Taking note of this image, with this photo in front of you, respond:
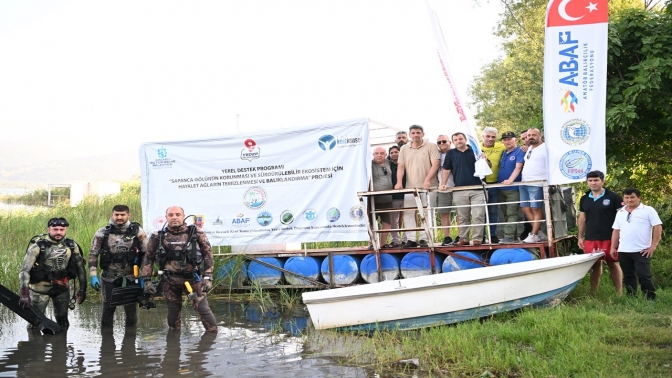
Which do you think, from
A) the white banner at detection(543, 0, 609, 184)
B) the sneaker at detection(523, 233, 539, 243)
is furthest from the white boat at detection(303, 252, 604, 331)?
the white banner at detection(543, 0, 609, 184)

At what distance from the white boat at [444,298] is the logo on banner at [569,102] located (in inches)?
84.7

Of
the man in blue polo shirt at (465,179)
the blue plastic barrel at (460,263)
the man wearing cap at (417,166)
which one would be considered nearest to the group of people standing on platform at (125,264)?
the man wearing cap at (417,166)

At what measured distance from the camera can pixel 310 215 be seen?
11.8 m

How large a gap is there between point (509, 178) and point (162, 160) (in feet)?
22.5

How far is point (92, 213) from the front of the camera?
20328 mm

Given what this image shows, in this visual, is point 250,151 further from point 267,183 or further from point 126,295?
point 126,295

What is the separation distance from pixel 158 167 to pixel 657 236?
358 inches

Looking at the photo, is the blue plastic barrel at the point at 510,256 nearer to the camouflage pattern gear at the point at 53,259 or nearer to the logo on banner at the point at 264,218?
the logo on banner at the point at 264,218

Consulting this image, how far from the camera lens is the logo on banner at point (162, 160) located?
13266mm

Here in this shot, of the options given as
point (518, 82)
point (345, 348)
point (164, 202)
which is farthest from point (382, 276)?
point (518, 82)

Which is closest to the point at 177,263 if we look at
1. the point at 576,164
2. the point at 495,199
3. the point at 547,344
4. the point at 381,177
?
the point at 381,177

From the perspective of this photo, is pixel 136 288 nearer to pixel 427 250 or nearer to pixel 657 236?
pixel 427 250

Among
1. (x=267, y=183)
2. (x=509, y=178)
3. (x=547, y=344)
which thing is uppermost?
(x=267, y=183)

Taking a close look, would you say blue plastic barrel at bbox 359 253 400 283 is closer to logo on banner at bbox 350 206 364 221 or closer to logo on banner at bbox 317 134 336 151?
logo on banner at bbox 350 206 364 221
